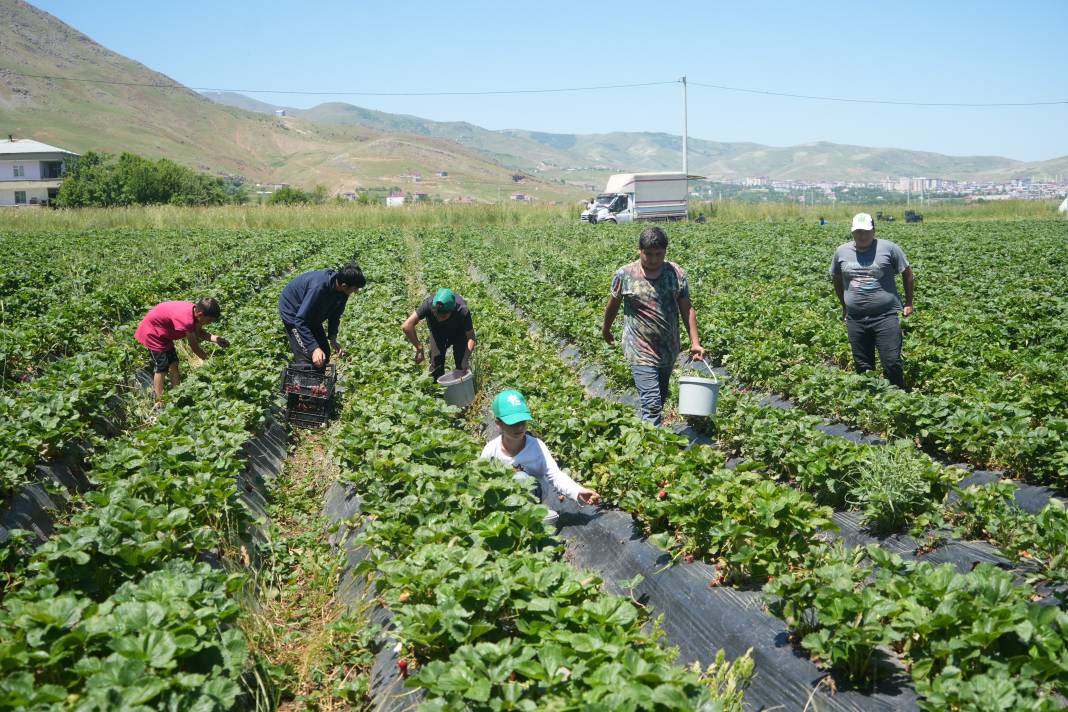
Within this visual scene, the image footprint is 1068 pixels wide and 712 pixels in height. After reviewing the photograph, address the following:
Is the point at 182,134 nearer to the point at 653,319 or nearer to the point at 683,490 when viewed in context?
the point at 653,319

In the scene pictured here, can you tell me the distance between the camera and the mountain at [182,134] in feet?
452

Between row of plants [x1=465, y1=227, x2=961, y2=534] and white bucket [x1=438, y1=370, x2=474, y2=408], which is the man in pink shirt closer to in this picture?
white bucket [x1=438, y1=370, x2=474, y2=408]

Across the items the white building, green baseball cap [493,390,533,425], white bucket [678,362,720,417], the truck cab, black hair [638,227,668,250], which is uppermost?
the white building

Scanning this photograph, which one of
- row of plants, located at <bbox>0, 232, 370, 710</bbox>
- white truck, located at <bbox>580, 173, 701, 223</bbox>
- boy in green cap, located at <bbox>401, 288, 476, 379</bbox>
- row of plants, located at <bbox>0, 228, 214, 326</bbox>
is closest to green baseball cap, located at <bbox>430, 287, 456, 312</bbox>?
boy in green cap, located at <bbox>401, 288, 476, 379</bbox>

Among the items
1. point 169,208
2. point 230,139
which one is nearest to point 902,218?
point 169,208

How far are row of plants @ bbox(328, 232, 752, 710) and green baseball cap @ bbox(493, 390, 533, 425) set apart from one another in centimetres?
30

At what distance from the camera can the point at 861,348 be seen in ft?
24.4

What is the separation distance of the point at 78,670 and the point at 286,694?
4.17 ft

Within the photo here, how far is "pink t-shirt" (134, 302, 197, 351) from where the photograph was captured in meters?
8.04

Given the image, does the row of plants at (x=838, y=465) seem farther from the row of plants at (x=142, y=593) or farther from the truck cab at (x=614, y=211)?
the truck cab at (x=614, y=211)

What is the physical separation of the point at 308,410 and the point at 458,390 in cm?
163

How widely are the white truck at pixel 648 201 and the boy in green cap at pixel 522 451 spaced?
36.6 m

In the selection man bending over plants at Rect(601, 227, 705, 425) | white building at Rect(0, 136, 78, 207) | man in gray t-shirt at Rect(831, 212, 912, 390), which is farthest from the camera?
white building at Rect(0, 136, 78, 207)

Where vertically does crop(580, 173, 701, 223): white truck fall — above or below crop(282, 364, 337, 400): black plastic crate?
above
